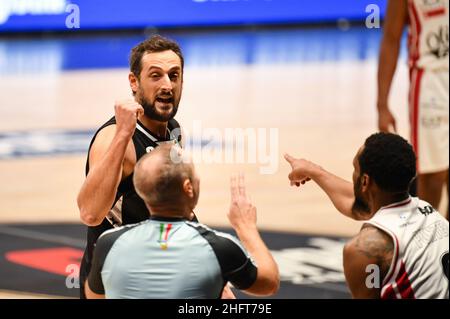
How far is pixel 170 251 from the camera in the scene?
9.80 ft

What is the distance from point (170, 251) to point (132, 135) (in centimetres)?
58

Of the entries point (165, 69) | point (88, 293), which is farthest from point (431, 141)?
point (88, 293)

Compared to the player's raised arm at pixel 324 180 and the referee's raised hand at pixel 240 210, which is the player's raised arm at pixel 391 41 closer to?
the player's raised arm at pixel 324 180

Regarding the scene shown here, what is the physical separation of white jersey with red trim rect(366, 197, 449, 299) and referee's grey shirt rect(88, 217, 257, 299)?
468mm

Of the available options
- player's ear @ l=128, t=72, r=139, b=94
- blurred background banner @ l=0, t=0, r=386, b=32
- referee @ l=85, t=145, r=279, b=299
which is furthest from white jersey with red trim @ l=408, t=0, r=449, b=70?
blurred background banner @ l=0, t=0, r=386, b=32

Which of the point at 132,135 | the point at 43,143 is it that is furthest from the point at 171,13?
the point at 132,135

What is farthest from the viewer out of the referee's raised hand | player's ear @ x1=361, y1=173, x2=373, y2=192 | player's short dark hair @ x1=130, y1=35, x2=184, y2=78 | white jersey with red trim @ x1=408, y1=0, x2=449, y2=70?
white jersey with red trim @ x1=408, y1=0, x2=449, y2=70

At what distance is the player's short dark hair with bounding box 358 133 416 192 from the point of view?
3262 millimetres

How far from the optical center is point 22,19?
24.1 meters

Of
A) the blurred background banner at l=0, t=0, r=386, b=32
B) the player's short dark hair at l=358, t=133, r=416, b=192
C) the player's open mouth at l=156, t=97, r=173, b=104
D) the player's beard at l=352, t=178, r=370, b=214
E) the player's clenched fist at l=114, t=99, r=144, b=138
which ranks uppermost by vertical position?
the blurred background banner at l=0, t=0, r=386, b=32

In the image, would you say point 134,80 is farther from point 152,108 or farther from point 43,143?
point 43,143

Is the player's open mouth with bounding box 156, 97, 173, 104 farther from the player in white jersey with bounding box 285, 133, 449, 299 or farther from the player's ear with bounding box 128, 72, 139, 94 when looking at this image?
the player in white jersey with bounding box 285, 133, 449, 299

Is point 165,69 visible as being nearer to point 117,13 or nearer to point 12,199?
point 12,199

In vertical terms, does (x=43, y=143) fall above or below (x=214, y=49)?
below
